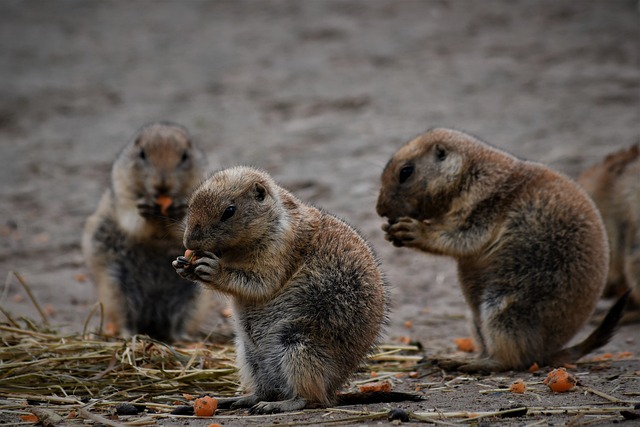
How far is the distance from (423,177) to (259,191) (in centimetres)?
188

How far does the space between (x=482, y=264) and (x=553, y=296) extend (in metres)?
0.58

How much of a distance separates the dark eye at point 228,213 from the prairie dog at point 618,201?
519cm

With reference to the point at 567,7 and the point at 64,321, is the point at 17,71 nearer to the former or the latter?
the point at 64,321

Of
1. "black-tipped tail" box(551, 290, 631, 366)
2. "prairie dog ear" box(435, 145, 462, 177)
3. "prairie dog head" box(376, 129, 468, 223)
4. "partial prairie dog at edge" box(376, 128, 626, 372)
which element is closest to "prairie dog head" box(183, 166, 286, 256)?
"partial prairie dog at edge" box(376, 128, 626, 372)

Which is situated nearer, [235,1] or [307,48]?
[307,48]

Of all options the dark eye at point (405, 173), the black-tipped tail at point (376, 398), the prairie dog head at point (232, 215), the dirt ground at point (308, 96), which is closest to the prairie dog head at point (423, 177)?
the dark eye at point (405, 173)

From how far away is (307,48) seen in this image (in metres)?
16.0

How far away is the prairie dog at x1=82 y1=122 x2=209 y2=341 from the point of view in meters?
8.26

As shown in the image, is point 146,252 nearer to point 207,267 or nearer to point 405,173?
point 405,173

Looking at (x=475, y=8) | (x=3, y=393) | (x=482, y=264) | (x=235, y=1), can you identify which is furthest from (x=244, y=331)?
(x=235, y=1)

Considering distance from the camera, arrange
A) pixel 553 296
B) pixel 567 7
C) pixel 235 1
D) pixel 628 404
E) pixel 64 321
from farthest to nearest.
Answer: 1. pixel 235 1
2. pixel 567 7
3. pixel 64 321
4. pixel 553 296
5. pixel 628 404

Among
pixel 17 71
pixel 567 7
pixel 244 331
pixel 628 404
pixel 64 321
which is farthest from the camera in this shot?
pixel 567 7

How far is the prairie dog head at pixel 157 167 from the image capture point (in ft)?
27.1

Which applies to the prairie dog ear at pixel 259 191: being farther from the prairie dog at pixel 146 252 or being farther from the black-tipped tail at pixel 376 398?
the prairie dog at pixel 146 252
